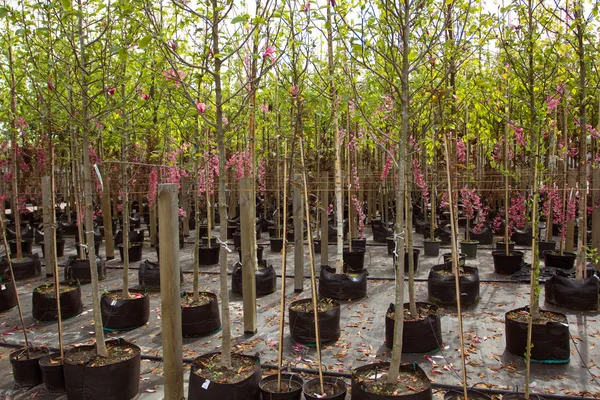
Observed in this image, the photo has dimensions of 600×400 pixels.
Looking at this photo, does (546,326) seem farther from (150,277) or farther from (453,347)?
(150,277)

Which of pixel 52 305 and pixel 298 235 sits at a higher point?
pixel 298 235

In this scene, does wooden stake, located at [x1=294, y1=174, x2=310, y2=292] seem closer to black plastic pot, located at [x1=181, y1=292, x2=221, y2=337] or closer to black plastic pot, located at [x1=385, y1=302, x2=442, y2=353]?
black plastic pot, located at [x1=181, y1=292, x2=221, y2=337]

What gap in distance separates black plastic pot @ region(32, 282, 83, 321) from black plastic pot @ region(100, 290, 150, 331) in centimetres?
64

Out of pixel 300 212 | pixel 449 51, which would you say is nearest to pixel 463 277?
pixel 300 212

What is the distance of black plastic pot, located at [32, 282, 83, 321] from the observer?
18.4 ft

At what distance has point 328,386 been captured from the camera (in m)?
3.37

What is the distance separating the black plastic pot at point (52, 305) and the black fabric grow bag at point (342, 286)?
10.5 ft

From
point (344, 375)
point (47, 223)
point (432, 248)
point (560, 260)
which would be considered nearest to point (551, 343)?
point (344, 375)

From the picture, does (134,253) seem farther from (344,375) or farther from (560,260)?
(560,260)

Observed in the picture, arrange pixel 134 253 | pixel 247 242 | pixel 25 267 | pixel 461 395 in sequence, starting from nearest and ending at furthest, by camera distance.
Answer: pixel 461 395 → pixel 247 242 → pixel 25 267 → pixel 134 253

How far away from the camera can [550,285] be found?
19.2ft

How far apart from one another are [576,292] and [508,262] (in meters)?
1.91

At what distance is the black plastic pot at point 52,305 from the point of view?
560 cm

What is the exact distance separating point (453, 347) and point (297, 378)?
1959mm
